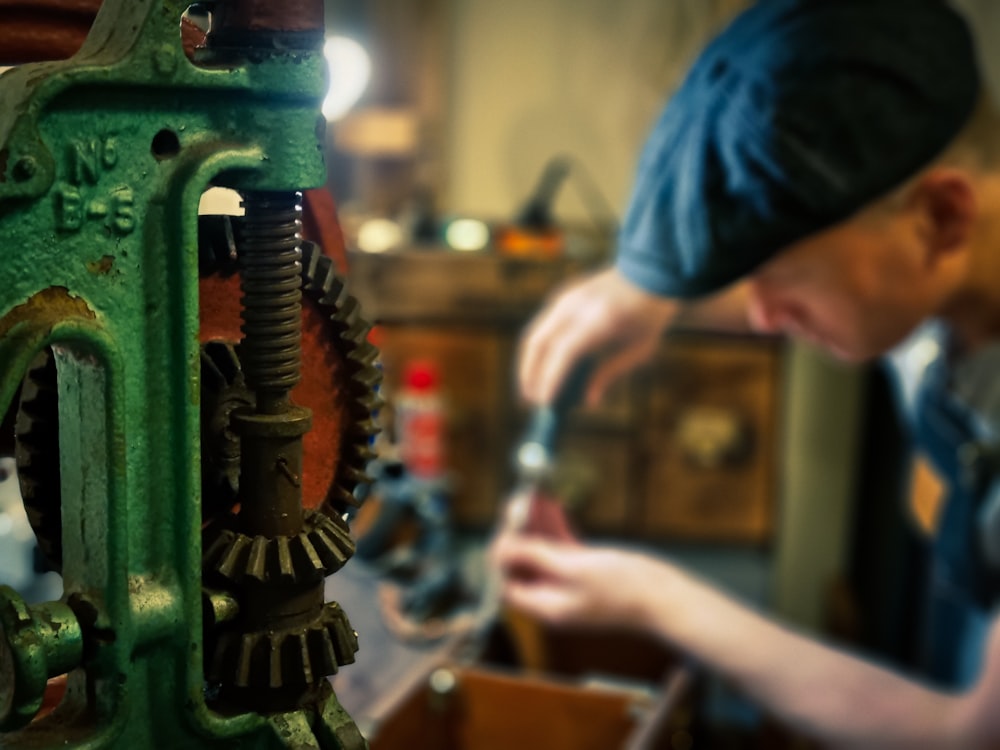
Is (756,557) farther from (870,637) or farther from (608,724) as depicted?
(608,724)

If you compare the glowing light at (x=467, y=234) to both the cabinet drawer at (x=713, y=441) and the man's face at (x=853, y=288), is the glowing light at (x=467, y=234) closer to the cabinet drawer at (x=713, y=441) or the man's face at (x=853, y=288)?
the cabinet drawer at (x=713, y=441)

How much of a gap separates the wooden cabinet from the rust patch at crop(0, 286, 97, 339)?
2.12 meters

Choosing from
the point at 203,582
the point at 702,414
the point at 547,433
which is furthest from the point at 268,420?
the point at 702,414

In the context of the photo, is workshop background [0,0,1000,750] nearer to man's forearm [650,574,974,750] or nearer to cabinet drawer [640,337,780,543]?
cabinet drawer [640,337,780,543]

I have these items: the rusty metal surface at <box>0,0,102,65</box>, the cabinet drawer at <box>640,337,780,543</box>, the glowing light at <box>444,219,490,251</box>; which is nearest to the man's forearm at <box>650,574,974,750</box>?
the rusty metal surface at <box>0,0,102,65</box>

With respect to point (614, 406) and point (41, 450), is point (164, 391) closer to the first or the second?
point (41, 450)

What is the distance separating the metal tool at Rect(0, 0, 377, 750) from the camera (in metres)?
0.40

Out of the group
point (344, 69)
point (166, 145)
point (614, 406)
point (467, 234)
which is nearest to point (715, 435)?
point (614, 406)

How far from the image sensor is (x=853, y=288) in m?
1.18

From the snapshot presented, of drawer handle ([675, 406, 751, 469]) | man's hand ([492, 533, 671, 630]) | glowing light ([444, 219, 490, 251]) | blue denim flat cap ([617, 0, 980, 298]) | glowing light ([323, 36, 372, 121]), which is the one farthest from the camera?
glowing light ([444, 219, 490, 251])

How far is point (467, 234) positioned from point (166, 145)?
7.75 ft

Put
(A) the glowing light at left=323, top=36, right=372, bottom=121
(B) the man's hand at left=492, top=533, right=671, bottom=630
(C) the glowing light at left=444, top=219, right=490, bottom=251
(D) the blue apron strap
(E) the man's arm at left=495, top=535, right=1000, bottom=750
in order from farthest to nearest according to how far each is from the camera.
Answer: (C) the glowing light at left=444, top=219, right=490, bottom=251 → (A) the glowing light at left=323, top=36, right=372, bottom=121 → (D) the blue apron strap → (B) the man's hand at left=492, top=533, right=671, bottom=630 → (E) the man's arm at left=495, top=535, right=1000, bottom=750

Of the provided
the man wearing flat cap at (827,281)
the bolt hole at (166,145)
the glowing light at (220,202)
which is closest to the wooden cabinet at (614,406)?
the man wearing flat cap at (827,281)

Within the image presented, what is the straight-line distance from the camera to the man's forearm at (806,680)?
4.12 feet
